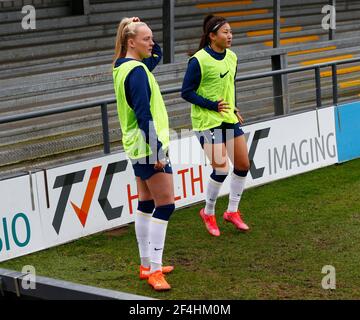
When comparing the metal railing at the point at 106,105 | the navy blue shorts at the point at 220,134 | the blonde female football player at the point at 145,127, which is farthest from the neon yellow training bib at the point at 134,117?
the metal railing at the point at 106,105

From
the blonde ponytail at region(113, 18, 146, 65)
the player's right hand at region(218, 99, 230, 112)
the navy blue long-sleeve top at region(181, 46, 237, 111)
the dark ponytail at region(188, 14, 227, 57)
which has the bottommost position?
the player's right hand at region(218, 99, 230, 112)

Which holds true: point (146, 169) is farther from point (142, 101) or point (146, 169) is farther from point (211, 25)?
point (211, 25)

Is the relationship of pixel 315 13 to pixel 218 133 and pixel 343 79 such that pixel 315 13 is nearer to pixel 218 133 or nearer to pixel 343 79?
pixel 343 79

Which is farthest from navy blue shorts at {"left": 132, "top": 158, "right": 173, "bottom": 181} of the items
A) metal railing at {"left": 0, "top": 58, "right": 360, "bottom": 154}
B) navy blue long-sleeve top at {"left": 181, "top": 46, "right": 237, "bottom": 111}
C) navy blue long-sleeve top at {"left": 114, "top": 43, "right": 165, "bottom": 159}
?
metal railing at {"left": 0, "top": 58, "right": 360, "bottom": 154}

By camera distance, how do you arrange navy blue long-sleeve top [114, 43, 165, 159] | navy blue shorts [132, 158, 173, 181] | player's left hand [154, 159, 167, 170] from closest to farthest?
navy blue long-sleeve top [114, 43, 165, 159] → player's left hand [154, 159, 167, 170] → navy blue shorts [132, 158, 173, 181]

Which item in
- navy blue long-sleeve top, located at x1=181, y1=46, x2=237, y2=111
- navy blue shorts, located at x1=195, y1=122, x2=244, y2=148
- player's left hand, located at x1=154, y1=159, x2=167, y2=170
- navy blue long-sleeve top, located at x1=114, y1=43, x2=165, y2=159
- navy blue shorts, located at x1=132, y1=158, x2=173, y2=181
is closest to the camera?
navy blue long-sleeve top, located at x1=114, y1=43, x2=165, y2=159

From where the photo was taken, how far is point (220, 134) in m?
8.22

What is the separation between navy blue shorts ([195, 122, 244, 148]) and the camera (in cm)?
821

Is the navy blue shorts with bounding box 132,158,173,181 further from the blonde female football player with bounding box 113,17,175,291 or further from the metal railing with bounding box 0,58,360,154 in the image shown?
the metal railing with bounding box 0,58,360,154

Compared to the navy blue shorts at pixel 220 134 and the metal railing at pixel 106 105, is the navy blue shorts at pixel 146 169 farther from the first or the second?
the metal railing at pixel 106 105

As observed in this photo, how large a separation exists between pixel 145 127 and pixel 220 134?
1.84 metres

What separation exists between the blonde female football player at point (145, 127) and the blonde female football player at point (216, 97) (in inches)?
54.2

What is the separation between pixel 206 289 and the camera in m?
6.84
